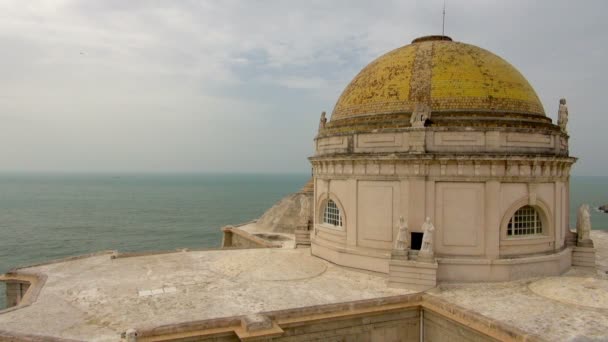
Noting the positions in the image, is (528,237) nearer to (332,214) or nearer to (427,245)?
(427,245)

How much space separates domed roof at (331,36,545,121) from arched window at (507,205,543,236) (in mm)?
4551

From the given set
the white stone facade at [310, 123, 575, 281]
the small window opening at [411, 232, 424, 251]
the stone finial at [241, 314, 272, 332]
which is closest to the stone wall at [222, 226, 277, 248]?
the white stone facade at [310, 123, 575, 281]

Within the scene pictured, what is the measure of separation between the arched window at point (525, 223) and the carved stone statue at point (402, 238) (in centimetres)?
477

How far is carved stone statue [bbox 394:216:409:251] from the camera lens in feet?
61.9

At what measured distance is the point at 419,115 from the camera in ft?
63.9

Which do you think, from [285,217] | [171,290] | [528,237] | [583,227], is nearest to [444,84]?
[528,237]

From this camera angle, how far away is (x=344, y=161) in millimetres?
21812

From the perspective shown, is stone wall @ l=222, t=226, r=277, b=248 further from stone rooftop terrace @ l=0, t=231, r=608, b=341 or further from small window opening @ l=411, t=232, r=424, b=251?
small window opening @ l=411, t=232, r=424, b=251

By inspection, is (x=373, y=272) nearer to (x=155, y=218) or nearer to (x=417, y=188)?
(x=417, y=188)

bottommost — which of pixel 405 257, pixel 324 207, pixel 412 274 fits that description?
pixel 412 274

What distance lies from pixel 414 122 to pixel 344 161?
13.2 ft

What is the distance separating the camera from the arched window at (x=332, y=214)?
23.3 m

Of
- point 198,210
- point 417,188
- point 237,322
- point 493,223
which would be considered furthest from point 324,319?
point 198,210

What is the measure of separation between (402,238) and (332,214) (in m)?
5.51
